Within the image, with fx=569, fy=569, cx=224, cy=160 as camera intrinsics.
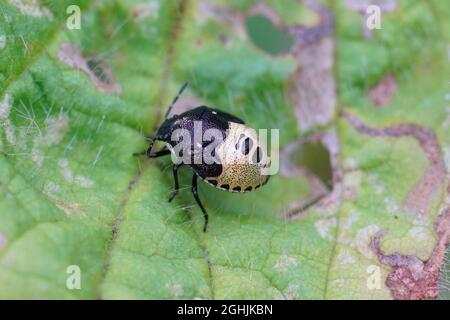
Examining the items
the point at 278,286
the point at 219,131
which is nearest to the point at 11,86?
the point at 219,131

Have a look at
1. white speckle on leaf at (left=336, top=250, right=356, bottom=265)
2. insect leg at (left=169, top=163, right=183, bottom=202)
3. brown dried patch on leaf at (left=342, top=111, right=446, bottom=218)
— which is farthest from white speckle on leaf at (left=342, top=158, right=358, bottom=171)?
insect leg at (left=169, top=163, right=183, bottom=202)

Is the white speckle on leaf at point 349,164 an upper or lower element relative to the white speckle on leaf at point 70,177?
upper

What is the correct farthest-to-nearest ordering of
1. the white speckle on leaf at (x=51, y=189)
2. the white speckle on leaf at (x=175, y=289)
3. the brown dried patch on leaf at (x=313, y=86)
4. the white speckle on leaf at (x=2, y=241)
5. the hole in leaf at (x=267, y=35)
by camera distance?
the hole in leaf at (x=267, y=35) → the brown dried patch on leaf at (x=313, y=86) → the white speckle on leaf at (x=51, y=189) → the white speckle on leaf at (x=175, y=289) → the white speckle on leaf at (x=2, y=241)

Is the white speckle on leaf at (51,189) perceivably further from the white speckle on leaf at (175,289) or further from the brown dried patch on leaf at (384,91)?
the brown dried patch on leaf at (384,91)

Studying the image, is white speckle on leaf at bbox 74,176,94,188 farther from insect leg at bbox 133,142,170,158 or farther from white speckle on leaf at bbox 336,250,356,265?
white speckle on leaf at bbox 336,250,356,265

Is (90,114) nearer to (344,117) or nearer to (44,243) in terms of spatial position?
(44,243)

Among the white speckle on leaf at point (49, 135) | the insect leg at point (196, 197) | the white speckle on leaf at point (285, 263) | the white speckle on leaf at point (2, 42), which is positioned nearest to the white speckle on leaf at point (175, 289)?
the insect leg at point (196, 197)

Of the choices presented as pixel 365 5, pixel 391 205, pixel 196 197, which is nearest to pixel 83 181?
pixel 196 197
